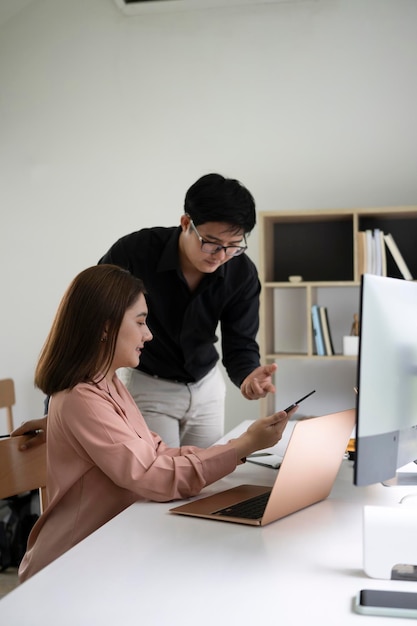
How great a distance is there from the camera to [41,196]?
13.6 ft

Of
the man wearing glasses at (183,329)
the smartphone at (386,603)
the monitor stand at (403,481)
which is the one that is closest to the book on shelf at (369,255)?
the man wearing glasses at (183,329)

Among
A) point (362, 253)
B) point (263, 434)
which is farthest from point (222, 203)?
point (362, 253)

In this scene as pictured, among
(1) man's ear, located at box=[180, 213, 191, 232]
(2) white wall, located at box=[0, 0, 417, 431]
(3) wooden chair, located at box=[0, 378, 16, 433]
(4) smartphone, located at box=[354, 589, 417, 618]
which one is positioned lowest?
(3) wooden chair, located at box=[0, 378, 16, 433]

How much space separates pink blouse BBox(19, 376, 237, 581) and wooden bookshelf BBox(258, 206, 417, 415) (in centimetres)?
217

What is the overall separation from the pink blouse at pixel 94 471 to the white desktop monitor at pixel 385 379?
0.39 m

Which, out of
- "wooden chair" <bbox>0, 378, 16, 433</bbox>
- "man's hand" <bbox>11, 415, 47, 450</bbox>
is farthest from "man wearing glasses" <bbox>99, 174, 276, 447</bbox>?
"wooden chair" <bbox>0, 378, 16, 433</bbox>

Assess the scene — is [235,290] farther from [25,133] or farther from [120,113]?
[25,133]

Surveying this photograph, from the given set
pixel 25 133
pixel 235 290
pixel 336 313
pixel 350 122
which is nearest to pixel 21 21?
pixel 25 133

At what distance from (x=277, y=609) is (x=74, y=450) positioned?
649mm

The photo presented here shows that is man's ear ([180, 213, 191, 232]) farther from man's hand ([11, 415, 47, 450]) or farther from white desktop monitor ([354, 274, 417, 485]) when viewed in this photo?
white desktop monitor ([354, 274, 417, 485])

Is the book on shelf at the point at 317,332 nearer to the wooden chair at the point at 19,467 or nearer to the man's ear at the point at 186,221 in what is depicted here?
the man's ear at the point at 186,221

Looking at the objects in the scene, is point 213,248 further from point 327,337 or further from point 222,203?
point 327,337

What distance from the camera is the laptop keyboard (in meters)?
1.26

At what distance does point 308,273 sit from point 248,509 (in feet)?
8.47
